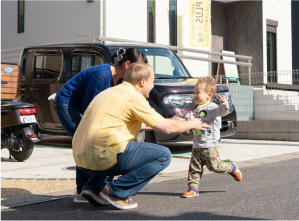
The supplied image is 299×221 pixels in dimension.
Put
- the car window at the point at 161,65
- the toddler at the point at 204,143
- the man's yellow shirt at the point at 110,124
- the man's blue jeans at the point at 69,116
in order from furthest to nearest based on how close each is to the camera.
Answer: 1. the car window at the point at 161,65
2. the toddler at the point at 204,143
3. the man's blue jeans at the point at 69,116
4. the man's yellow shirt at the point at 110,124

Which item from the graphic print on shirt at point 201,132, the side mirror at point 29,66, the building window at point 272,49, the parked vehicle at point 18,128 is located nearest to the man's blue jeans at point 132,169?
the graphic print on shirt at point 201,132

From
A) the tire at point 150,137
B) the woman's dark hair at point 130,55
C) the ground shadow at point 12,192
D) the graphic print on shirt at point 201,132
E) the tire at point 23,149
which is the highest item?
the woman's dark hair at point 130,55

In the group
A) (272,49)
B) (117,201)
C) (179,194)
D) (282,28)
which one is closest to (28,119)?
(179,194)

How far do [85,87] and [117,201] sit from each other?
126 centimetres

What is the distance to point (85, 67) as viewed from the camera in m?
9.74

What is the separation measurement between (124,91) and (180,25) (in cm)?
1435

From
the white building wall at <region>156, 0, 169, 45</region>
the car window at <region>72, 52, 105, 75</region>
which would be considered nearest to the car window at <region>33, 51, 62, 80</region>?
the car window at <region>72, 52, 105, 75</region>

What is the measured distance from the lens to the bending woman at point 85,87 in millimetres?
5004

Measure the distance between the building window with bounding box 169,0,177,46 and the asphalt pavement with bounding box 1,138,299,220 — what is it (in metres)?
10.2

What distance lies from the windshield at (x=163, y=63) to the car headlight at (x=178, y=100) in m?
0.92

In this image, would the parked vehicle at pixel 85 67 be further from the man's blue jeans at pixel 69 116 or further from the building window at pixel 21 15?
the building window at pixel 21 15

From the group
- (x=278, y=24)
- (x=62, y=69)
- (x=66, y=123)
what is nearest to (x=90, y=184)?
(x=66, y=123)

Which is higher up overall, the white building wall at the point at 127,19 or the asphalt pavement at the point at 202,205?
the white building wall at the point at 127,19

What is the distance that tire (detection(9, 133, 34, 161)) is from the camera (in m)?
8.24
